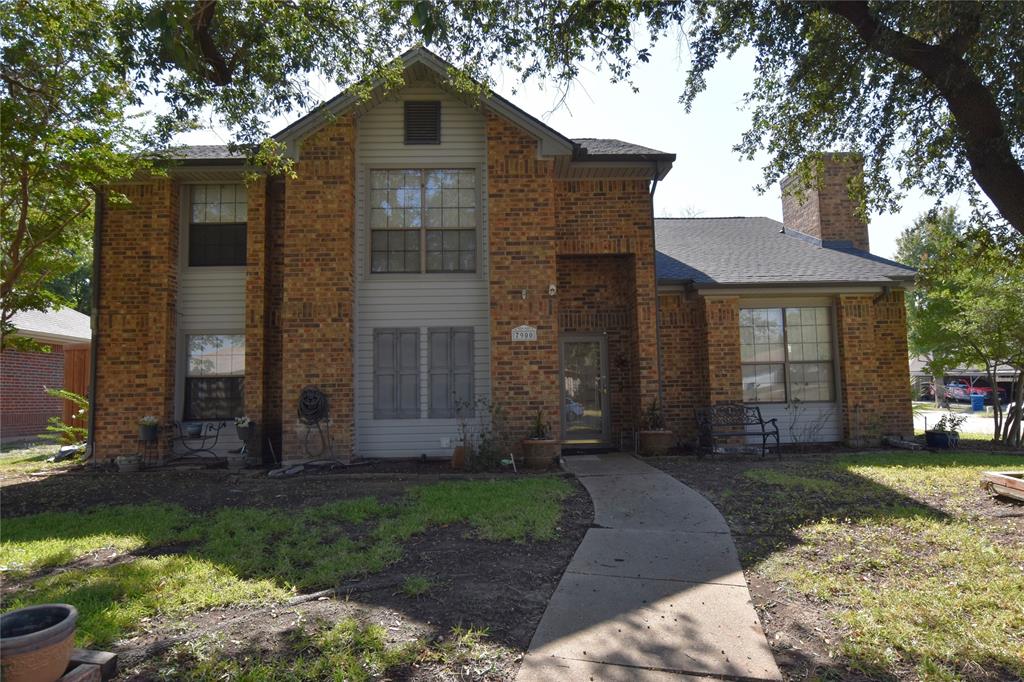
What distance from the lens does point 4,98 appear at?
7.72 m

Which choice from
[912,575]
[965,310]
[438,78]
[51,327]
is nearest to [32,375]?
[51,327]

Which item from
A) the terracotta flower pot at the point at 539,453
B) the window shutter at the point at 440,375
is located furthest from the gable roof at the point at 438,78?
the terracotta flower pot at the point at 539,453

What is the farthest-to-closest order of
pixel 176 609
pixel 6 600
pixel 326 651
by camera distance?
pixel 6 600, pixel 176 609, pixel 326 651

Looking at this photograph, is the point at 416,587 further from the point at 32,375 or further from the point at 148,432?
the point at 32,375

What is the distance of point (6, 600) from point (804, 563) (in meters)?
6.18

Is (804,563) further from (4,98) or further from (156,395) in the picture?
(4,98)

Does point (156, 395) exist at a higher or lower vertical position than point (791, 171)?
lower

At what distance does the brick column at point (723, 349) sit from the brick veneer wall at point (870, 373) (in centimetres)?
228

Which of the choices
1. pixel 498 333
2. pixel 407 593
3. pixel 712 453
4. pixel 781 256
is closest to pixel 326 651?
pixel 407 593

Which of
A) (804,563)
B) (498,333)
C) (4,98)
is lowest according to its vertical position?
(804,563)

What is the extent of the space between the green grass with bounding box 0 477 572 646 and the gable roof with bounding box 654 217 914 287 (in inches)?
247

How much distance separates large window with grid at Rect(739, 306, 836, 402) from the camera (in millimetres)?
11328

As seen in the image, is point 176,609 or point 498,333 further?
point 498,333

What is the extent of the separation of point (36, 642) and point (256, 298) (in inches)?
325
